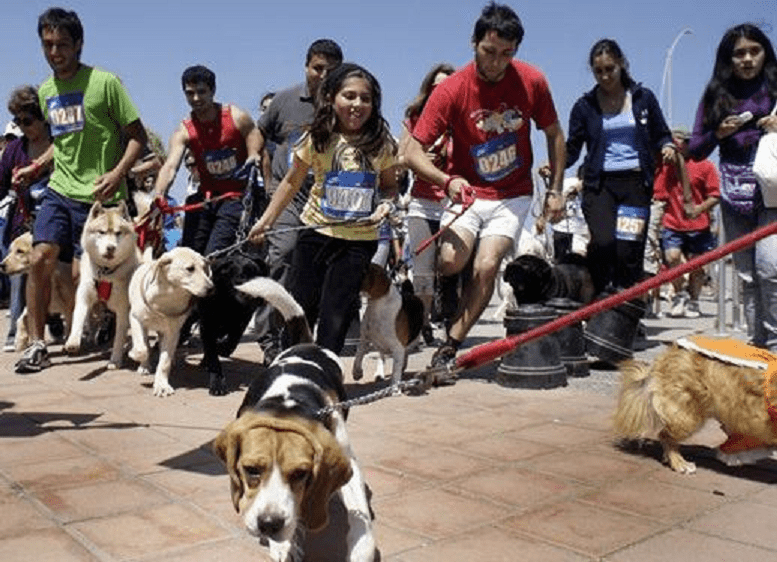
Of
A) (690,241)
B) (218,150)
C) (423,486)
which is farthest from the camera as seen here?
(690,241)

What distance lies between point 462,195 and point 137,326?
242cm

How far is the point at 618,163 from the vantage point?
21.1ft

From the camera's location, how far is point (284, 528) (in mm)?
2125

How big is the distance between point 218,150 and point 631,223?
10.9 feet

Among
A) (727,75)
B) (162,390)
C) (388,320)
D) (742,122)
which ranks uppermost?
(727,75)

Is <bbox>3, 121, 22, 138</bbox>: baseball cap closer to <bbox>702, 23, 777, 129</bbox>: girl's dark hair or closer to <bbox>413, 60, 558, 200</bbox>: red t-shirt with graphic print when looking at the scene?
<bbox>413, 60, 558, 200</bbox>: red t-shirt with graphic print

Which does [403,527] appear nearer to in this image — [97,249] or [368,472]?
[368,472]

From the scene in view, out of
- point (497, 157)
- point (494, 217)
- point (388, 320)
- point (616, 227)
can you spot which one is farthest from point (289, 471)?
point (616, 227)

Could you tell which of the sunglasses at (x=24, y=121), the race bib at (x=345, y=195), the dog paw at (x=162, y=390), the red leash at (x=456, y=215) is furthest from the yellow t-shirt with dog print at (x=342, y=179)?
the sunglasses at (x=24, y=121)

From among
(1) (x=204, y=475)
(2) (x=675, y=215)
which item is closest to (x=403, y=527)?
(1) (x=204, y=475)

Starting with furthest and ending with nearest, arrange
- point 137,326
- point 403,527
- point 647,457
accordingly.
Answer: point 137,326 < point 647,457 < point 403,527

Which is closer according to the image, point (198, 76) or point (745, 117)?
point (745, 117)

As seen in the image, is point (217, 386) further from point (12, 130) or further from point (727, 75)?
point (12, 130)

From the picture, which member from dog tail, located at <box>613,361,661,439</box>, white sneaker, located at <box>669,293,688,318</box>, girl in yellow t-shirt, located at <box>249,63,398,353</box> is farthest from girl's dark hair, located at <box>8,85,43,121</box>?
white sneaker, located at <box>669,293,688,318</box>
